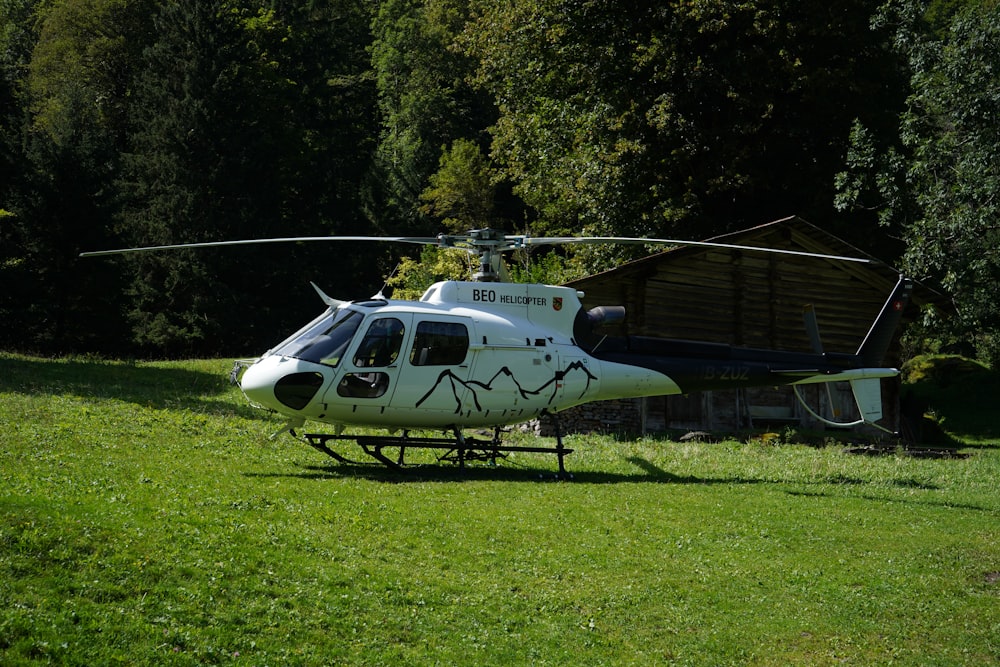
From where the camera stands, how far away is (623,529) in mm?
13055

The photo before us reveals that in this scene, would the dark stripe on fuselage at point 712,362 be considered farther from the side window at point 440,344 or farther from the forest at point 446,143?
the forest at point 446,143

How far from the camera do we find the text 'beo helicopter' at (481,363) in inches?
575

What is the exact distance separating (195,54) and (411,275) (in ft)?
66.0

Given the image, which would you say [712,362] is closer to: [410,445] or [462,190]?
[410,445]

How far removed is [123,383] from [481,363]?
1427 cm

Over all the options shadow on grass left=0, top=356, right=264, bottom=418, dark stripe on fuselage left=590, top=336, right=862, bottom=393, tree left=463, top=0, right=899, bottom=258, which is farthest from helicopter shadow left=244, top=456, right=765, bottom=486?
tree left=463, top=0, right=899, bottom=258

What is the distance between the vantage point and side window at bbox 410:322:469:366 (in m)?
15.0

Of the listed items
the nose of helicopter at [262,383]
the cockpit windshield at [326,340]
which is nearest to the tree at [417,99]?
the cockpit windshield at [326,340]

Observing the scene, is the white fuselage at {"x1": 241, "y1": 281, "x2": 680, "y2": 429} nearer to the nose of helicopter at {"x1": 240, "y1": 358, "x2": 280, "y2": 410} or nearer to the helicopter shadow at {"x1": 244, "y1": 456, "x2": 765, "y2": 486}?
the nose of helicopter at {"x1": 240, "y1": 358, "x2": 280, "y2": 410}

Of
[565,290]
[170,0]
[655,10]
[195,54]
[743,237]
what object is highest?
[170,0]

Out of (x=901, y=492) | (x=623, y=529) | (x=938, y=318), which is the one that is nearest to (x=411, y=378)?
(x=623, y=529)

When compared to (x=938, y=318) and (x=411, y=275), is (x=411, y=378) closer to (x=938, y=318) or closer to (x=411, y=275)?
(x=938, y=318)

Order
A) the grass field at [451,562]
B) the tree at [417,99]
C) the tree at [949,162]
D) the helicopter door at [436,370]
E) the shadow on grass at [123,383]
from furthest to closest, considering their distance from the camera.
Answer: the tree at [417,99] → the tree at [949,162] → the shadow on grass at [123,383] → the helicopter door at [436,370] → the grass field at [451,562]

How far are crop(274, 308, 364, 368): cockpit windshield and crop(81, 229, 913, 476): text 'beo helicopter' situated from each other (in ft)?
0.06
